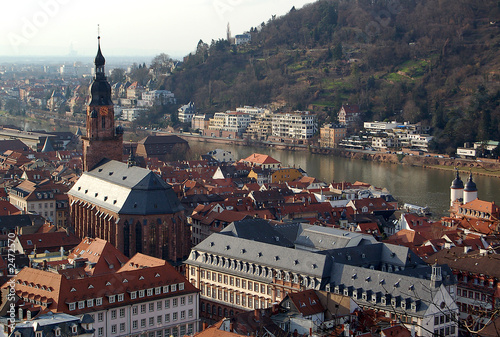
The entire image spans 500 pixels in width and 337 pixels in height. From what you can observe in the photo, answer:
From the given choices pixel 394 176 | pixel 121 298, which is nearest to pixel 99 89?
pixel 121 298

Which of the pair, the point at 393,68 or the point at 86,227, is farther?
the point at 393,68

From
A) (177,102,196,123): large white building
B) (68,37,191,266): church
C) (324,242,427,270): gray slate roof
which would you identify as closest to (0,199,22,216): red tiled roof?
(68,37,191,266): church

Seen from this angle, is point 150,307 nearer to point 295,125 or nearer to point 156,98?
point 295,125

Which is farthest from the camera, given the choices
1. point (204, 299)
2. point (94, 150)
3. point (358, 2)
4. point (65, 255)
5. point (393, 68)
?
point (358, 2)

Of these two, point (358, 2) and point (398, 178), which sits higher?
point (358, 2)

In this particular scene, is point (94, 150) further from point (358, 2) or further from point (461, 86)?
point (358, 2)

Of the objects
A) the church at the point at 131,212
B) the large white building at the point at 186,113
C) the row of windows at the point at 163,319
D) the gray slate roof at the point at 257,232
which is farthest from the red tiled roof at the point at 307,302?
the large white building at the point at 186,113

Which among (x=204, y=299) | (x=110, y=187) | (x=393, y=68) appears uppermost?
(x=393, y=68)

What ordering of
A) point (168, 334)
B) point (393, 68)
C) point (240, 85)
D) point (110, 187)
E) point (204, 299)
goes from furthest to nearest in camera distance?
point (240, 85)
point (393, 68)
point (110, 187)
point (204, 299)
point (168, 334)

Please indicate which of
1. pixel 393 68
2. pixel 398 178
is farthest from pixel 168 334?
pixel 393 68
